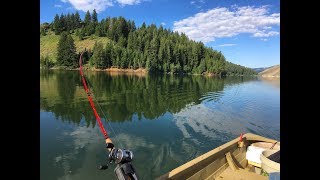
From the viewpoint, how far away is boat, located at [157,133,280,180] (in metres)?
6.64

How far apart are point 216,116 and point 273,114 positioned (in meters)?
8.42

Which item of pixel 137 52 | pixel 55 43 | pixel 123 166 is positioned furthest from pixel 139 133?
pixel 55 43

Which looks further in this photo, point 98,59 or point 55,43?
point 55,43

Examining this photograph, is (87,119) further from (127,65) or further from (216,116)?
(127,65)

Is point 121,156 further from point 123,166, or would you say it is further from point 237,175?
point 237,175

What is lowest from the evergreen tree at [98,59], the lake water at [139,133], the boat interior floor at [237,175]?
the lake water at [139,133]

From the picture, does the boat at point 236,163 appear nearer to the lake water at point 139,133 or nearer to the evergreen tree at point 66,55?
the lake water at point 139,133

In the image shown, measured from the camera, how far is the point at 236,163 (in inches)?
341

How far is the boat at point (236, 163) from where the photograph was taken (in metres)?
6.64

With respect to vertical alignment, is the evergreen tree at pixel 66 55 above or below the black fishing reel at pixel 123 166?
above

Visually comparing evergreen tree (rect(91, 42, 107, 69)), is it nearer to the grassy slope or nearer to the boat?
the grassy slope

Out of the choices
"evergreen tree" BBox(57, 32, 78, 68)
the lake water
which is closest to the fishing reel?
the lake water

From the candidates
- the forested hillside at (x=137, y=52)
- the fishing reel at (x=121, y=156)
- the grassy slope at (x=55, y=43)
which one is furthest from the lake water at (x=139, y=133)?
the grassy slope at (x=55, y=43)

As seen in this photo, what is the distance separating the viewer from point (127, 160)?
10.4 ft
